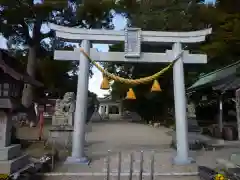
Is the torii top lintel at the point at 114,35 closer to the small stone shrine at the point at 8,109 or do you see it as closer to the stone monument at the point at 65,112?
the small stone shrine at the point at 8,109

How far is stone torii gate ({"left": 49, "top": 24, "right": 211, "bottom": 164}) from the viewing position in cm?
849

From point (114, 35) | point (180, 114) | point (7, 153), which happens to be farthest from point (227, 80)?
point (7, 153)

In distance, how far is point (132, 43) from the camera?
870 cm

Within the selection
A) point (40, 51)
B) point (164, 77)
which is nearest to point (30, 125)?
point (40, 51)

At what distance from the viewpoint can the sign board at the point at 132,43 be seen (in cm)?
867

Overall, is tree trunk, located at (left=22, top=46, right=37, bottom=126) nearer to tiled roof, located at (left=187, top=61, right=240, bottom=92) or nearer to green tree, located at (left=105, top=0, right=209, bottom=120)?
green tree, located at (left=105, top=0, right=209, bottom=120)

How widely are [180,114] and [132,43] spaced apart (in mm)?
2915

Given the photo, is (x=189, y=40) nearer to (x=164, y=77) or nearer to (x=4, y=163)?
(x=4, y=163)

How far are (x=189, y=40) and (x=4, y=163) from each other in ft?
22.7

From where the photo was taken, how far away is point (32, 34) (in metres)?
22.5

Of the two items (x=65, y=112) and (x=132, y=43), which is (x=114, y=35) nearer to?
(x=132, y=43)

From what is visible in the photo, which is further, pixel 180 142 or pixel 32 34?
pixel 32 34

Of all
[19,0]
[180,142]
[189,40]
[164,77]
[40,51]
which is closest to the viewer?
[180,142]

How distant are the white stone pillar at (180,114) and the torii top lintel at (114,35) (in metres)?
0.34
